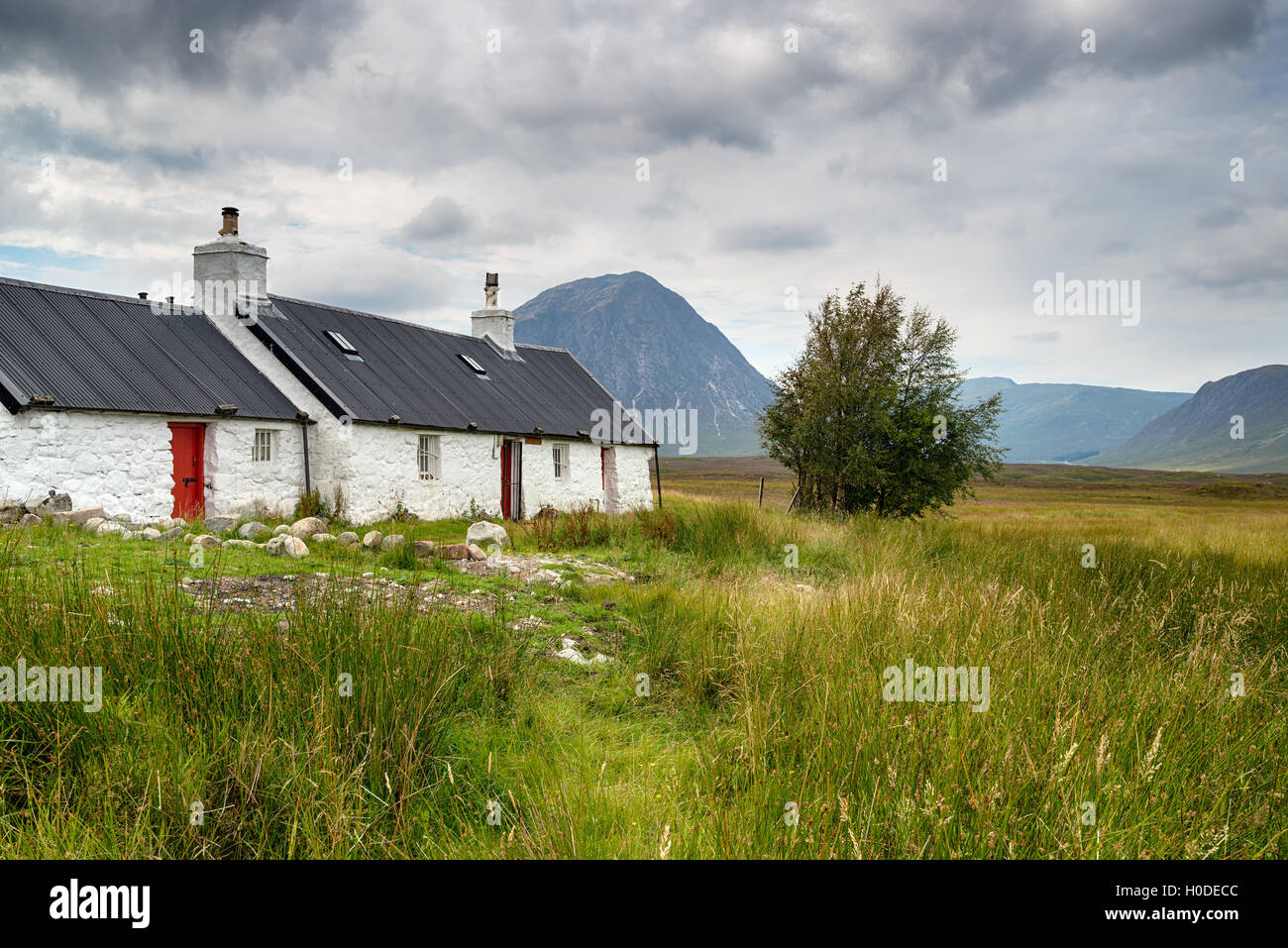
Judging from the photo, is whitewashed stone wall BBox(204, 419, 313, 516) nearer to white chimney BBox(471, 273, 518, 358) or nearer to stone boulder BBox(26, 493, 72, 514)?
stone boulder BBox(26, 493, 72, 514)

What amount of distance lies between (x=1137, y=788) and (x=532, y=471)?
20.0 metres

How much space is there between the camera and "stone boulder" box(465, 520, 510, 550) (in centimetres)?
1277

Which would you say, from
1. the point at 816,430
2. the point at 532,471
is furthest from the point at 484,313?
the point at 816,430

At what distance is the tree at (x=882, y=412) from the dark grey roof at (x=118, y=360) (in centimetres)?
Answer: 1306

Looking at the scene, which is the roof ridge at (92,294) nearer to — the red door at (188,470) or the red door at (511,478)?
the red door at (188,470)

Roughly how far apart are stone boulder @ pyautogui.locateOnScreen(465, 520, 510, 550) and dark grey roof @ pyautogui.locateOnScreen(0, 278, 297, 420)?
6.85 metres

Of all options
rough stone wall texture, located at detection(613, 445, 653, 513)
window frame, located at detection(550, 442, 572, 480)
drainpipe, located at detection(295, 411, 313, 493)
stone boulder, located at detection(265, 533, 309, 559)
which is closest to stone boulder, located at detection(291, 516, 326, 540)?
stone boulder, located at detection(265, 533, 309, 559)

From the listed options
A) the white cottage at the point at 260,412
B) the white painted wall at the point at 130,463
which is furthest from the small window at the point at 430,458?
the white painted wall at the point at 130,463

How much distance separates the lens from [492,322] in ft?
89.7

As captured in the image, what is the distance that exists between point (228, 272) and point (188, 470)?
5.68m

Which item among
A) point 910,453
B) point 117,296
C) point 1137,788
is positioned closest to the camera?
point 1137,788

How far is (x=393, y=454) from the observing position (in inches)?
737
